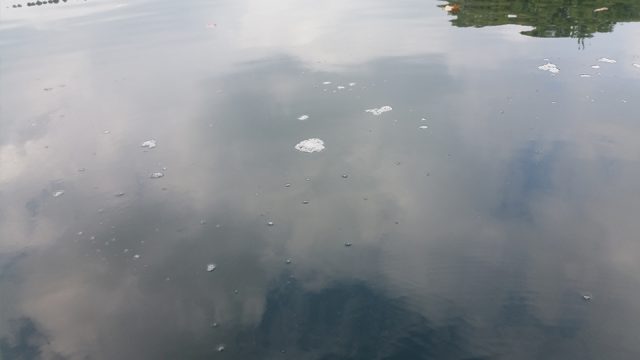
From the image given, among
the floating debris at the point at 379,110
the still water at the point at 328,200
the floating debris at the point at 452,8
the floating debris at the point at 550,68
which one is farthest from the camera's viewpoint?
the floating debris at the point at 452,8

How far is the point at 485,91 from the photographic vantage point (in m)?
11.0

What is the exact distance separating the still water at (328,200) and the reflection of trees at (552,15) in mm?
527

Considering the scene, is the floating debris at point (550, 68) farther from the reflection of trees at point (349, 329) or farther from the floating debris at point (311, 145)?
the reflection of trees at point (349, 329)

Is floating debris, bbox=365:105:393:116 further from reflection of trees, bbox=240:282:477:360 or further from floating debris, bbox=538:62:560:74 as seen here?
reflection of trees, bbox=240:282:477:360

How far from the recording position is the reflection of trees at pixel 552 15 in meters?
14.5

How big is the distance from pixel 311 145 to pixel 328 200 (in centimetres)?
167

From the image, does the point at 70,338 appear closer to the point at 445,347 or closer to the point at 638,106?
the point at 445,347

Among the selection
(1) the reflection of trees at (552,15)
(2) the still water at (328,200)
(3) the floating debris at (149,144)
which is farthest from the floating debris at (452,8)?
(3) the floating debris at (149,144)

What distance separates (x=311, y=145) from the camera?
940 centimetres

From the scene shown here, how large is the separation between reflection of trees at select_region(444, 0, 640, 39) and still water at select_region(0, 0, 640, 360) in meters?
0.53

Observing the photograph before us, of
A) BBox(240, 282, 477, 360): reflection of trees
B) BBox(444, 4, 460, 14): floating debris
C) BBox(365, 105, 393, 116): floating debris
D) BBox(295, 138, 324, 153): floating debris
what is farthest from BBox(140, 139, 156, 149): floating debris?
BBox(444, 4, 460, 14): floating debris

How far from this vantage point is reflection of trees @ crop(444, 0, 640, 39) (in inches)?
572

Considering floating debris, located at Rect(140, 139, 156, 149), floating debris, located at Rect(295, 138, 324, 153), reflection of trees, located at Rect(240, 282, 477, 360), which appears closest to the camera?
reflection of trees, located at Rect(240, 282, 477, 360)

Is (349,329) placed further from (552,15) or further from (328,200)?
(552,15)
